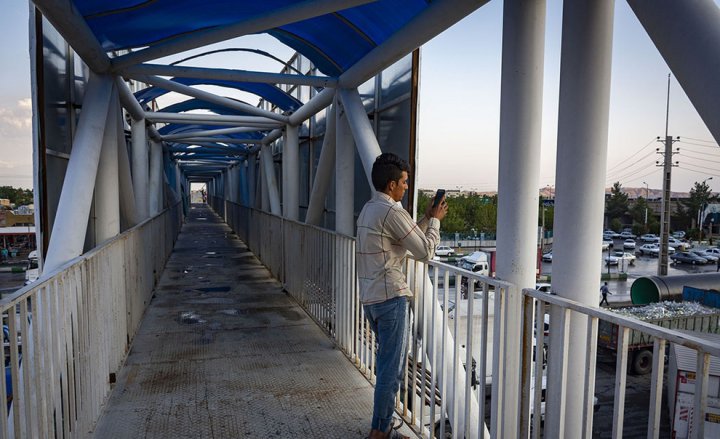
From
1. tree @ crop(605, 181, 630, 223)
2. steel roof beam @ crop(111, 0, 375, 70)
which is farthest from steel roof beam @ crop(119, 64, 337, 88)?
tree @ crop(605, 181, 630, 223)

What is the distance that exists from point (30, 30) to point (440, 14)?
359 centimetres

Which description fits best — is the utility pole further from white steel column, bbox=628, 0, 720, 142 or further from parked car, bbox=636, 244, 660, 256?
parked car, bbox=636, 244, 660, 256

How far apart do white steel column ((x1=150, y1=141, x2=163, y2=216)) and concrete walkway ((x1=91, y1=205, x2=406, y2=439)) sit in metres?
5.46

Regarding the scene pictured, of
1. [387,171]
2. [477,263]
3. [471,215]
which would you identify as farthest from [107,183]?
[471,215]

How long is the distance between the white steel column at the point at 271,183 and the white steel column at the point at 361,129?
574 cm

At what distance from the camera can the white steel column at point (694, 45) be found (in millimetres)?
1683

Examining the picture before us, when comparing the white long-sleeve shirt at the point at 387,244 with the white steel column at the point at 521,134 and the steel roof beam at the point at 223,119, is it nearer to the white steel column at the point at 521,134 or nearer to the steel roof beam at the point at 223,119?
the white steel column at the point at 521,134

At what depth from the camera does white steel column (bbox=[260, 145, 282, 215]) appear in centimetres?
→ 1166

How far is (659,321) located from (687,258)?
3852 cm

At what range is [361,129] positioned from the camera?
18.4 ft

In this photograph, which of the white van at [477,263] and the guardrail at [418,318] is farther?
the white van at [477,263]

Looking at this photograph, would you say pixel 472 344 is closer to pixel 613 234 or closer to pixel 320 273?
pixel 320 273

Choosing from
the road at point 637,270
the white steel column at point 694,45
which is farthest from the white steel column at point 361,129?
the road at point 637,270

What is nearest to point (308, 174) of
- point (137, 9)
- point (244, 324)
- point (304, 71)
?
point (304, 71)
